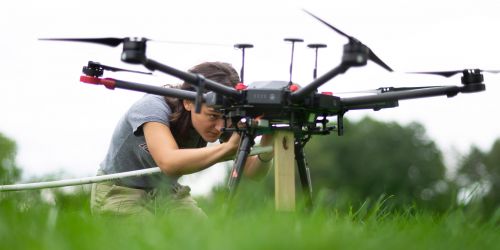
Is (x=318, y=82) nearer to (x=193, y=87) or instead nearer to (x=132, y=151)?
(x=193, y=87)

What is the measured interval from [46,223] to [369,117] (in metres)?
88.9

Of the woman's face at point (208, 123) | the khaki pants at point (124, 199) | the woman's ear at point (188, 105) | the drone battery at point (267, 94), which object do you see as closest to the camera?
the drone battery at point (267, 94)

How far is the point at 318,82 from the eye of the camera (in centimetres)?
480

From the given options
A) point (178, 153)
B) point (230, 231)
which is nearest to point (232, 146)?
point (178, 153)

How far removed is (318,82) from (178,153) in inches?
67.2

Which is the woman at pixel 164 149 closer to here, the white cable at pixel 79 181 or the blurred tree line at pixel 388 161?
the white cable at pixel 79 181

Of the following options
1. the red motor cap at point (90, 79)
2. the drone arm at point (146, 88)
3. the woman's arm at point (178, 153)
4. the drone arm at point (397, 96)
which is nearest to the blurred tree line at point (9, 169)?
the woman's arm at point (178, 153)

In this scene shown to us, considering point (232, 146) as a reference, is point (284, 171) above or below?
below

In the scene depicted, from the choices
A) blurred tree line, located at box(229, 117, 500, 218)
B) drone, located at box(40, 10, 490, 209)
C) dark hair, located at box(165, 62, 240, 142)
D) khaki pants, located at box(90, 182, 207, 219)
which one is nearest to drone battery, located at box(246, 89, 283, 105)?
drone, located at box(40, 10, 490, 209)

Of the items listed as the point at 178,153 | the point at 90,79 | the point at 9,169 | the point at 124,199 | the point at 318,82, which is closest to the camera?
the point at 318,82

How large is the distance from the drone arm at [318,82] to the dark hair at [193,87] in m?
1.75

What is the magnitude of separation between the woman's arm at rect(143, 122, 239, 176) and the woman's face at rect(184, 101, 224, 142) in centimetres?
24

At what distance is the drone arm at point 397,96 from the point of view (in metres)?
5.48

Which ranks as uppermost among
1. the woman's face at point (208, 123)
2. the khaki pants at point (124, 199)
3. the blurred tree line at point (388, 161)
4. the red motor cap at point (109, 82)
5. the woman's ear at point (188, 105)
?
the red motor cap at point (109, 82)
